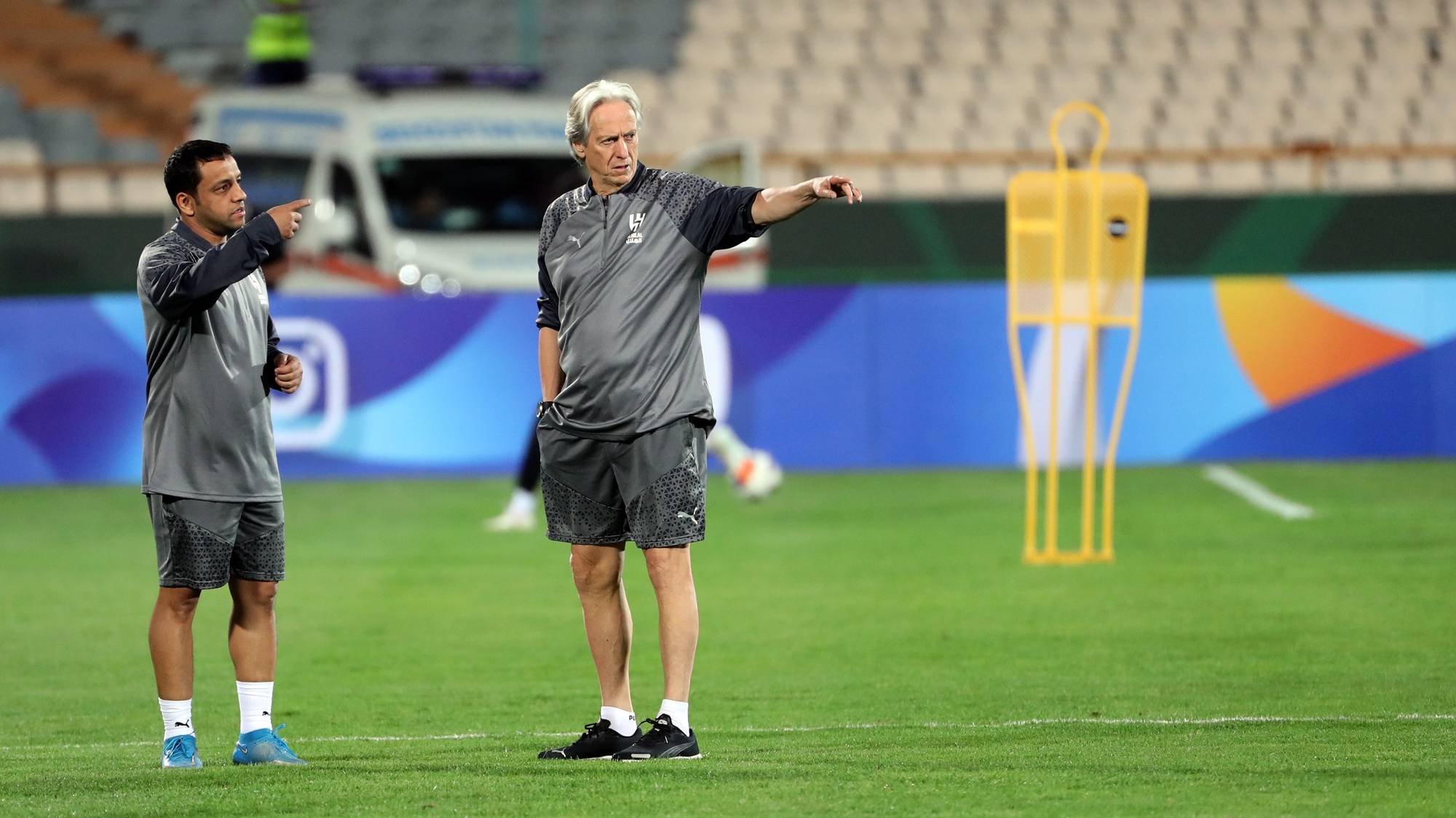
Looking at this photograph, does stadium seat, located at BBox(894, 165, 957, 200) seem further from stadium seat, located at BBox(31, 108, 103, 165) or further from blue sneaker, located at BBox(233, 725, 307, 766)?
blue sneaker, located at BBox(233, 725, 307, 766)

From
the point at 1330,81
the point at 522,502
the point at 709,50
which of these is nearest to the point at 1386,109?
the point at 1330,81

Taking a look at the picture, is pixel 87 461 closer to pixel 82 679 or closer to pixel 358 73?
pixel 358 73

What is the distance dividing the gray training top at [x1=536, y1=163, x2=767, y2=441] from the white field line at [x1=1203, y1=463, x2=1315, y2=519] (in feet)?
23.6

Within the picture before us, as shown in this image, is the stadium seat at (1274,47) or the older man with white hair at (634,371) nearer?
the older man with white hair at (634,371)

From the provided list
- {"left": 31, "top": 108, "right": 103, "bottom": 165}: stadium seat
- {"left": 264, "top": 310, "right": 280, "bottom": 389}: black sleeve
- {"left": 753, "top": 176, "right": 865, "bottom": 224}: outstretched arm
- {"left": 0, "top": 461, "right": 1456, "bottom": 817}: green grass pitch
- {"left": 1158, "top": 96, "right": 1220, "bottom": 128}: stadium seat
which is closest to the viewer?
{"left": 0, "top": 461, "right": 1456, "bottom": 817}: green grass pitch

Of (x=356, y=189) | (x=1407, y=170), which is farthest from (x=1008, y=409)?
(x=1407, y=170)

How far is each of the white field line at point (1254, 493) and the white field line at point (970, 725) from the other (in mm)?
5810

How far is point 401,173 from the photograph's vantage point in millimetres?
17391

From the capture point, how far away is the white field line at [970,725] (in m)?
6.18

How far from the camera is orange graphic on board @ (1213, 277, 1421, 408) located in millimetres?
14445

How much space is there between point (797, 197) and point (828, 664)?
2897 mm

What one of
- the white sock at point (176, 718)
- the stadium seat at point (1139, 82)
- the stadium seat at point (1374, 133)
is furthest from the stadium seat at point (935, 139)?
the white sock at point (176, 718)

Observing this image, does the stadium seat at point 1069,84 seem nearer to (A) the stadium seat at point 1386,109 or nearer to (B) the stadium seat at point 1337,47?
(B) the stadium seat at point 1337,47

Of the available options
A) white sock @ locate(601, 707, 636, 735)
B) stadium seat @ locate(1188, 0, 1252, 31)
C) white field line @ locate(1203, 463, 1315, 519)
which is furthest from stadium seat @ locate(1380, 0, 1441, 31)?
white sock @ locate(601, 707, 636, 735)
